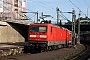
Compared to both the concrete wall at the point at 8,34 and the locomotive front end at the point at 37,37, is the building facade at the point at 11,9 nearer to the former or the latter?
the concrete wall at the point at 8,34

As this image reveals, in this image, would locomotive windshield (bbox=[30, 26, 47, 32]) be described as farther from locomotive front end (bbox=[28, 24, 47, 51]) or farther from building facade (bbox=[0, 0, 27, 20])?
building facade (bbox=[0, 0, 27, 20])

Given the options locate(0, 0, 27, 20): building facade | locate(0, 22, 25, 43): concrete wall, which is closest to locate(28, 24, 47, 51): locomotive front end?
locate(0, 22, 25, 43): concrete wall

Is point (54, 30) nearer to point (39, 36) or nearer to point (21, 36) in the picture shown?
point (39, 36)

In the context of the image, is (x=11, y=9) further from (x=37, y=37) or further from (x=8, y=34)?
(x=37, y=37)

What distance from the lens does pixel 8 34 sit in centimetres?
5250

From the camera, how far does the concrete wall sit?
50000mm

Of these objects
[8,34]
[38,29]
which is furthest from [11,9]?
[38,29]

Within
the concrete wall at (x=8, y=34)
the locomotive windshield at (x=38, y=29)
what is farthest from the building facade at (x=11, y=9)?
the locomotive windshield at (x=38, y=29)

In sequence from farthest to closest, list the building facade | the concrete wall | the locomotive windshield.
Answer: the building facade, the concrete wall, the locomotive windshield

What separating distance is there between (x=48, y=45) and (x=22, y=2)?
63266 mm

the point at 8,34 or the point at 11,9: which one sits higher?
the point at 11,9

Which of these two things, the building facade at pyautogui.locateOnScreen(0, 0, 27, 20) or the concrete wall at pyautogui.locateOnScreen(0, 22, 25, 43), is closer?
the concrete wall at pyautogui.locateOnScreen(0, 22, 25, 43)

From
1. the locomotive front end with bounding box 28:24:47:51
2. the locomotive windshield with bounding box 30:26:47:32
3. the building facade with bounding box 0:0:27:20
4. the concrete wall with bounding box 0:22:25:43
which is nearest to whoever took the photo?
the locomotive front end with bounding box 28:24:47:51

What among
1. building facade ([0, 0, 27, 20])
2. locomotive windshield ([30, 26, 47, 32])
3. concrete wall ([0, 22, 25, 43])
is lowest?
concrete wall ([0, 22, 25, 43])
